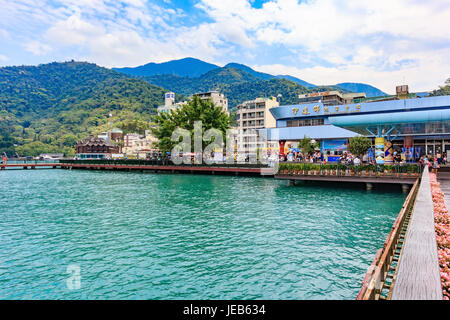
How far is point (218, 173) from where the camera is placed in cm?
4844

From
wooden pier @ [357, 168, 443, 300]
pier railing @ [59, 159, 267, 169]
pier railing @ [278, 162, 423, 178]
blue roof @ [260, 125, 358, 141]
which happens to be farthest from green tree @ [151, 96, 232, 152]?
wooden pier @ [357, 168, 443, 300]

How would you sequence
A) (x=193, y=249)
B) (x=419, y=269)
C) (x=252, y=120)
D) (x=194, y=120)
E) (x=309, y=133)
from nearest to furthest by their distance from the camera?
1. (x=419, y=269)
2. (x=193, y=249)
3. (x=309, y=133)
4. (x=194, y=120)
5. (x=252, y=120)

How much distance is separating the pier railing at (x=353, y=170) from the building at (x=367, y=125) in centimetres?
281

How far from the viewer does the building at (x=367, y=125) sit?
82.4 feet

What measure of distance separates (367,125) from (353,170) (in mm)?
5038

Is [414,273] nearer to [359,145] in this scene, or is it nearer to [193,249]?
[193,249]

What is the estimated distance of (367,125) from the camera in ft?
81.3

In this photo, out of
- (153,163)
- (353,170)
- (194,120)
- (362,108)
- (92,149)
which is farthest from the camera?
(92,149)

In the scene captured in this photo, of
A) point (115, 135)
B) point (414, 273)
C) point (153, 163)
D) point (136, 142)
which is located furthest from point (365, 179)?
point (115, 135)

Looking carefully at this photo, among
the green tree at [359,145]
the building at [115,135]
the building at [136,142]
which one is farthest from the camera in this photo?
the building at [115,135]

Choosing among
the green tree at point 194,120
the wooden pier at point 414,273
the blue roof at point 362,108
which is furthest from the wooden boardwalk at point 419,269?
the green tree at point 194,120

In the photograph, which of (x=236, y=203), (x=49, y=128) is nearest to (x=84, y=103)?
(x=49, y=128)

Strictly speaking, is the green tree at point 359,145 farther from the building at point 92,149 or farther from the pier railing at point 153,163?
the building at point 92,149

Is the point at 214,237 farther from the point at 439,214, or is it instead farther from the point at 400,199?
the point at 400,199
